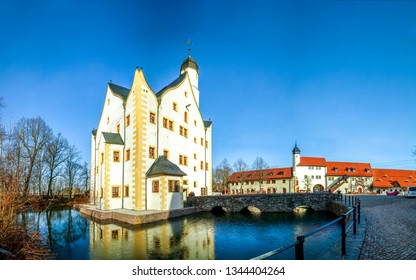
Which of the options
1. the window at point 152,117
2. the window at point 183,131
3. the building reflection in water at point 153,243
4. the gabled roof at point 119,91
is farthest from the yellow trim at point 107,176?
the window at point 183,131

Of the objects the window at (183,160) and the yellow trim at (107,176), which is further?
the window at (183,160)

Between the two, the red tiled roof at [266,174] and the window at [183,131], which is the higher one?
the window at [183,131]

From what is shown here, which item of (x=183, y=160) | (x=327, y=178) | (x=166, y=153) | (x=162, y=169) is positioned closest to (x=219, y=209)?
(x=183, y=160)

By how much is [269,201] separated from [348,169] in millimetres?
31819

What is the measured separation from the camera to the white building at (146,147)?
17469mm

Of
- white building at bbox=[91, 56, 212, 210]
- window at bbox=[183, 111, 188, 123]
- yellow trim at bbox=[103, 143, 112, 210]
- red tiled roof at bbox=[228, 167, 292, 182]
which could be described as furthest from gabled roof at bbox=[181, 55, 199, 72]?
red tiled roof at bbox=[228, 167, 292, 182]

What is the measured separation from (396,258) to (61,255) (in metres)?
8.81

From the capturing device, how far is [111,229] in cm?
1270

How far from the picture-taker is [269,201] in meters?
21.7

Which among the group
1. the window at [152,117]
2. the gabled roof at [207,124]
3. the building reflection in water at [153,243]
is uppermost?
the gabled roof at [207,124]

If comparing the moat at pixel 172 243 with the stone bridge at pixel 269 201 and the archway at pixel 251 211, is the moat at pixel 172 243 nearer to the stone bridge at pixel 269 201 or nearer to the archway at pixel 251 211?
the stone bridge at pixel 269 201

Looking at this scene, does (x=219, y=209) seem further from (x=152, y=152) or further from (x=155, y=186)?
(x=152, y=152)

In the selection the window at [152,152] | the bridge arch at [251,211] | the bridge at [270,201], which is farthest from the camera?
the bridge arch at [251,211]
